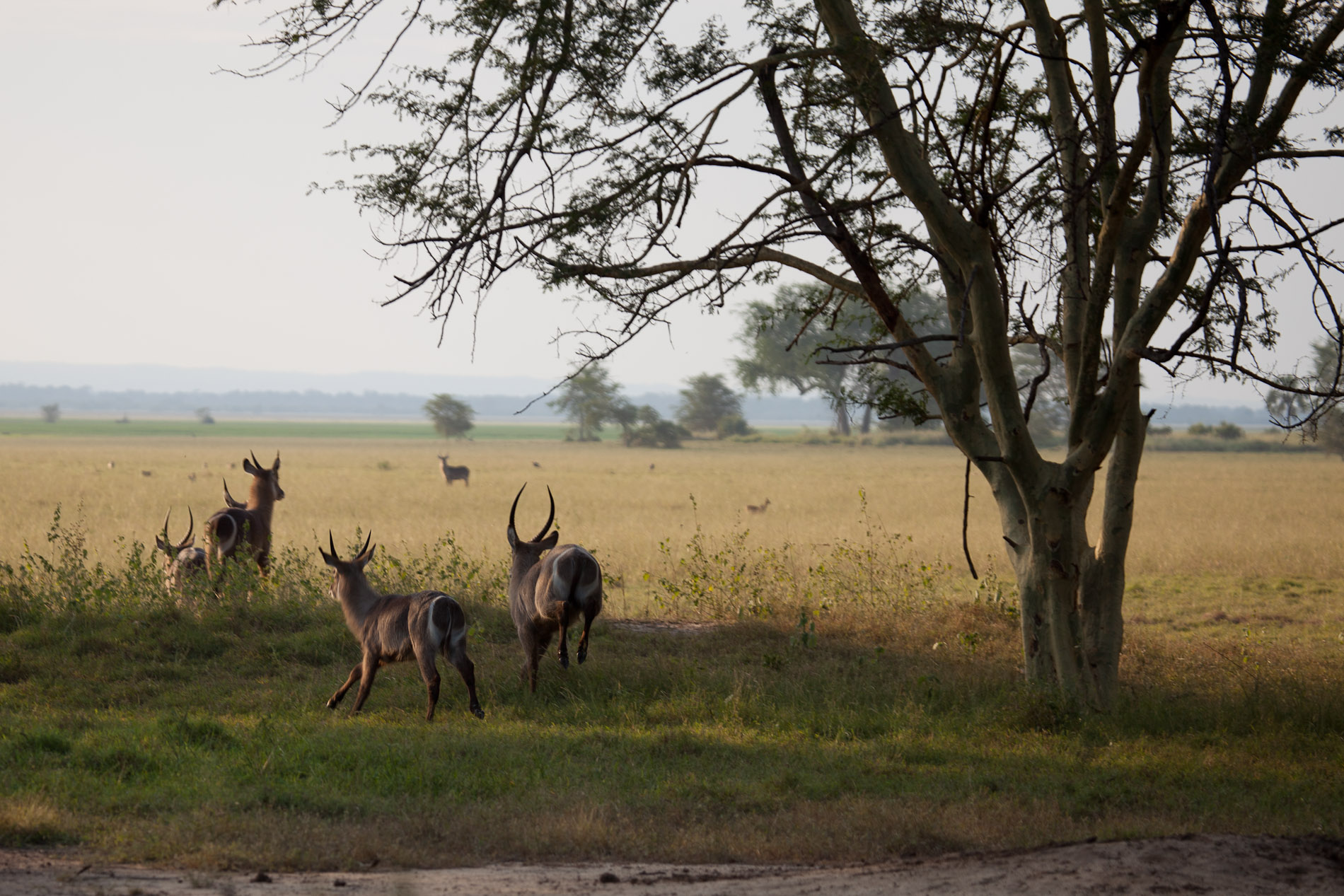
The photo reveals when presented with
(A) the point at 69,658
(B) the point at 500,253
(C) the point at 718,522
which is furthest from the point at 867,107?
(C) the point at 718,522

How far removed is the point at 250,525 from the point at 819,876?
9135mm

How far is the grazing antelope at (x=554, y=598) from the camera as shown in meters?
8.34

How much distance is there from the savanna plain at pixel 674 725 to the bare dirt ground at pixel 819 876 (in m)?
0.25

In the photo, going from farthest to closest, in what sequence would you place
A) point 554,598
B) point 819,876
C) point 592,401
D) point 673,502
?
point 592,401 < point 673,502 < point 554,598 < point 819,876

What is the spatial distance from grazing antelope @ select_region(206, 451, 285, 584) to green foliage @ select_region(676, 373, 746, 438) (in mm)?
79973

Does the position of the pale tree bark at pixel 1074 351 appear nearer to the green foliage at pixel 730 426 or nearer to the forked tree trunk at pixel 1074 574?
the forked tree trunk at pixel 1074 574

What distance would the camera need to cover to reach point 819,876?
16.3ft

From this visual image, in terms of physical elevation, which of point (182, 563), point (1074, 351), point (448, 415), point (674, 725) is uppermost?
point (1074, 351)

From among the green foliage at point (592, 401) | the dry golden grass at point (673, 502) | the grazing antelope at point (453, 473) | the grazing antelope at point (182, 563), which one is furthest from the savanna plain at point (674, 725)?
the green foliage at point (592, 401)

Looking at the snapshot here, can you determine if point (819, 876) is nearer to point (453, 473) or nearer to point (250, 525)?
point (250, 525)

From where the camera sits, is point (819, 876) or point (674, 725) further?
point (674, 725)

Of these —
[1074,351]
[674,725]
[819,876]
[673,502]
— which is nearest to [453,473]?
[673,502]

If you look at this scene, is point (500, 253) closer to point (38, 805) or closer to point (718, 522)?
point (38, 805)

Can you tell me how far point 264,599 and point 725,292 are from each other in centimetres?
566
